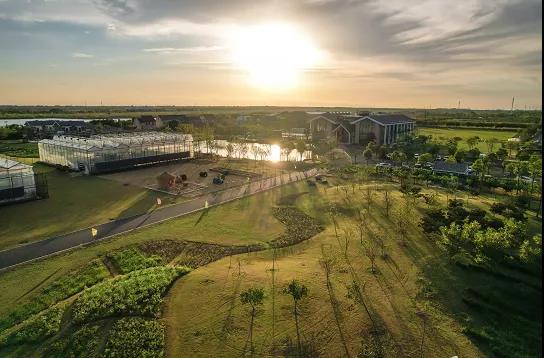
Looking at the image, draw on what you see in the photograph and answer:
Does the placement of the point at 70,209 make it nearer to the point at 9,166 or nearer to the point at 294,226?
the point at 9,166

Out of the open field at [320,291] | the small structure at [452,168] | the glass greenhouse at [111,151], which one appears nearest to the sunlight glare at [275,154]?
the glass greenhouse at [111,151]

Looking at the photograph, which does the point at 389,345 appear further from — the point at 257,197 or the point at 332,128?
the point at 332,128

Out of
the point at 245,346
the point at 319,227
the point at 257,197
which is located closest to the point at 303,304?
the point at 245,346

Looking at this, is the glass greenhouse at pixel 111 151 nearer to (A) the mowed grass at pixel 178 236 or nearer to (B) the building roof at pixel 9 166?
(B) the building roof at pixel 9 166

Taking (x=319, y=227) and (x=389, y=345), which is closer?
(x=389, y=345)

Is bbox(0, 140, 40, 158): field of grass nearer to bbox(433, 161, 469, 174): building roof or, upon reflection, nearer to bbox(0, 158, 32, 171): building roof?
bbox(0, 158, 32, 171): building roof

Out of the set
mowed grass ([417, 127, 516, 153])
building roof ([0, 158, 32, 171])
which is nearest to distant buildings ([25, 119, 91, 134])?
building roof ([0, 158, 32, 171])

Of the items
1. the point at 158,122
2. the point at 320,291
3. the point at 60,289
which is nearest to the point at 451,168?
the point at 320,291
